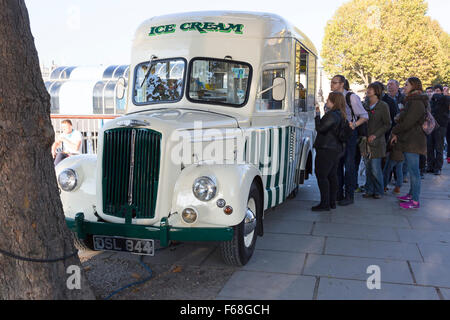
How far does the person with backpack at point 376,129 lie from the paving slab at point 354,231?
192cm

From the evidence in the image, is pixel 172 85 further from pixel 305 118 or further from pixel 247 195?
pixel 305 118

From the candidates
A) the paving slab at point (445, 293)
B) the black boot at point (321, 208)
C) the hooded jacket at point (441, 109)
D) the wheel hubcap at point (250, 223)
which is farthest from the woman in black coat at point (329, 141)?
the hooded jacket at point (441, 109)

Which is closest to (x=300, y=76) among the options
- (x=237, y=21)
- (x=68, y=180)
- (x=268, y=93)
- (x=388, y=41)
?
(x=268, y=93)

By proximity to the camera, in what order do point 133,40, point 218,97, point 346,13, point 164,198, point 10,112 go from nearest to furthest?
1. point 10,112
2. point 164,198
3. point 218,97
4. point 133,40
5. point 346,13

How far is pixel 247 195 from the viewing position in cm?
443

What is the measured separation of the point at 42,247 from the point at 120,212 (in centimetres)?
119

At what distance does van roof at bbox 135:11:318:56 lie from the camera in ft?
18.5

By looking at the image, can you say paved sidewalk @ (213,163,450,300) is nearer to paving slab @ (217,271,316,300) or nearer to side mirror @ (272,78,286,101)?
paving slab @ (217,271,316,300)

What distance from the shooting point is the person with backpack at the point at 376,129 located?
7656 mm

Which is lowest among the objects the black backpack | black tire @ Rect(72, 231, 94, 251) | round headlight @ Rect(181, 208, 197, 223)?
black tire @ Rect(72, 231, 94, 251)

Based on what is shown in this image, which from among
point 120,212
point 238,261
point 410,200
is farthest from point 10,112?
point 410,200

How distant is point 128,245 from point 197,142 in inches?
48.5

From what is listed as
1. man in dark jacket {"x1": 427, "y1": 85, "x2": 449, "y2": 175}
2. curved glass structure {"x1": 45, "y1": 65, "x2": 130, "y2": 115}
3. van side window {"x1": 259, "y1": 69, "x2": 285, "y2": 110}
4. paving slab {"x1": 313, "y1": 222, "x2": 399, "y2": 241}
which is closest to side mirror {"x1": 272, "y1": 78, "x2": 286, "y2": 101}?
van side window {"x1": 259, "y1": 69, "x2": 285, "y2": 110}

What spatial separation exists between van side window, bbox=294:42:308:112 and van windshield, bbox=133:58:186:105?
188 centimetres
